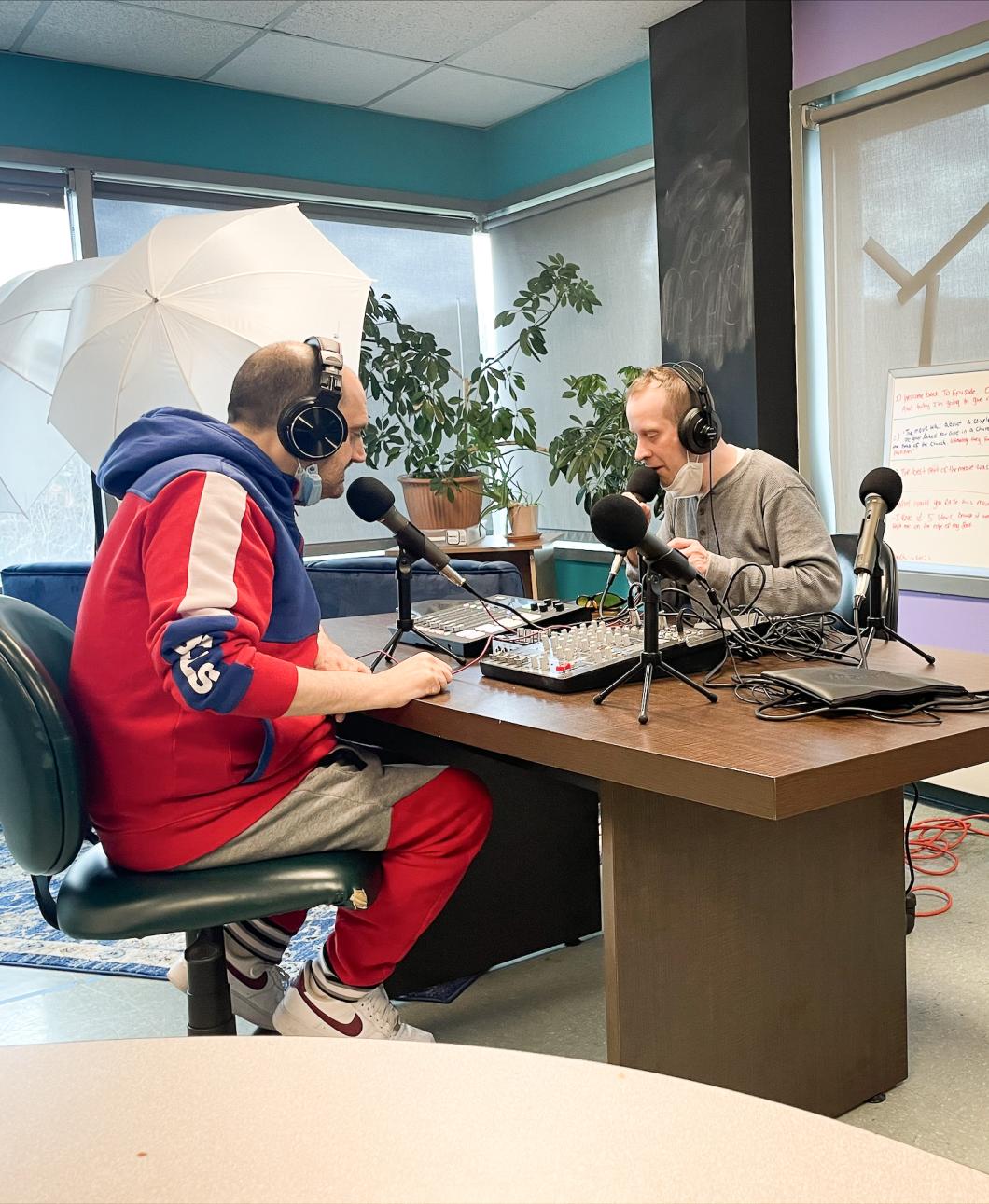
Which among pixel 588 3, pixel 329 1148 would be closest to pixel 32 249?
pixel 588 3

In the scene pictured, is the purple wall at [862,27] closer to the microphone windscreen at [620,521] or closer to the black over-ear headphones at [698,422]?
the black over-ear headphones at [698,422]

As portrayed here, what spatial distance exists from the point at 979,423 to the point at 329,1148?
3.39 meters

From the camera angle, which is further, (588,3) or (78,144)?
(78,144)

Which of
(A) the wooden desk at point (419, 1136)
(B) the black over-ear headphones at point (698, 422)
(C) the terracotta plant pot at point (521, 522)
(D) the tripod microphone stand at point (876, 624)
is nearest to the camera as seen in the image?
(A) the wooden desk at point (419, 1136)

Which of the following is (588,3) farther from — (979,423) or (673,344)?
(979,423)

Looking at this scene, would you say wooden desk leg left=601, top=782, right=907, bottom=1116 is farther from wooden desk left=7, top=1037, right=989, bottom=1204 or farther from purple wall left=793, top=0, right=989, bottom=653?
purple wall left=793, top=0, right=989, bottom=653

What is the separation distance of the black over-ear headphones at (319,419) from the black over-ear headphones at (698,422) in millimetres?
784

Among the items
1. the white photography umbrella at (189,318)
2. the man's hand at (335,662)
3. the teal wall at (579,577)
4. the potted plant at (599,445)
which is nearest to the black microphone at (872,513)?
the man's hand at (335,662)

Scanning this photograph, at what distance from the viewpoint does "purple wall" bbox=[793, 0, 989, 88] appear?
3414mm

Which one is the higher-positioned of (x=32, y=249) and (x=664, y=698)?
(x=32, y=249)

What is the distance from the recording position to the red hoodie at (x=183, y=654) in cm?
156

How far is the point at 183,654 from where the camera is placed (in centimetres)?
154

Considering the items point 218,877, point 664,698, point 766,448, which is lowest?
point 218,877

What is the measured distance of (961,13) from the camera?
3.37 m
